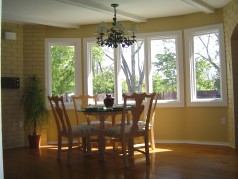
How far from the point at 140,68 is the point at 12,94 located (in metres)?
2.52

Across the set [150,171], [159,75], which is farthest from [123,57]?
[150,171]

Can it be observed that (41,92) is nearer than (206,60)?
No

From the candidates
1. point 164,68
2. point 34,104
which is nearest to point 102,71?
point 164,68

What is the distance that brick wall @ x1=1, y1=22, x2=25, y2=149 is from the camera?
5387mm

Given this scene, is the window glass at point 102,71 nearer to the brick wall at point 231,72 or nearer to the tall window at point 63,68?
the tall window at point 63,68

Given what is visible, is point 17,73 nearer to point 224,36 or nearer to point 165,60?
point 165,60

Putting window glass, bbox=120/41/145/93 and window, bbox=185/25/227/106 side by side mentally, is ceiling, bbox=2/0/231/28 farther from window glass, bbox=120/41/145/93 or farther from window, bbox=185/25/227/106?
window glass, bbox=120/41/145/93

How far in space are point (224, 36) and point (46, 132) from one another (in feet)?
12.5

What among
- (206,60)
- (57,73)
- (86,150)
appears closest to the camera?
(86,150)

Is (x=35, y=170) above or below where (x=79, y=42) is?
below

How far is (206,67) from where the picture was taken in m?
5.24

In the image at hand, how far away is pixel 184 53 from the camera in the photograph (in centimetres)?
539

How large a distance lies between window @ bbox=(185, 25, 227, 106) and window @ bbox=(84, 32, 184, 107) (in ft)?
0.61

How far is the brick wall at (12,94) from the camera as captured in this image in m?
5.39
